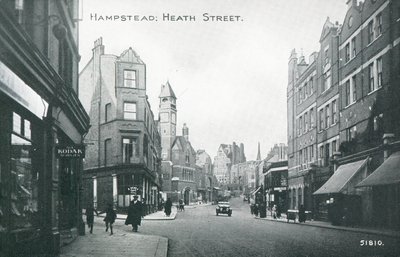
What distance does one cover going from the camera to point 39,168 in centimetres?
1159

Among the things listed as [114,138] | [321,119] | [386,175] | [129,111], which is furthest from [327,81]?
[114,138]

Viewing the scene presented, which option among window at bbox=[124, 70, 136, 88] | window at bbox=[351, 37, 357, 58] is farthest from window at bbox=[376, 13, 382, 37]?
window at bbox=[124, 70, 136, 88]

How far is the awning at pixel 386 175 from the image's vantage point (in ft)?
50.2

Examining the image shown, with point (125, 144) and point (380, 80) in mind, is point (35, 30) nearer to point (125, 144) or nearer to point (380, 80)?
point (380, 80)

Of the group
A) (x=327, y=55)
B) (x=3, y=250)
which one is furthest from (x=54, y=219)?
(x=327, y=55)

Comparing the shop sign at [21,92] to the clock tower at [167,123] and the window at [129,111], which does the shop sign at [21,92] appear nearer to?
the window at [129,111]

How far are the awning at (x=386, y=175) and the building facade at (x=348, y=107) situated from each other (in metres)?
1.00

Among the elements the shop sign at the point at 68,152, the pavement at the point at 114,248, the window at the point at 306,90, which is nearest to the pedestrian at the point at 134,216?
the pavement at the point at 114,248

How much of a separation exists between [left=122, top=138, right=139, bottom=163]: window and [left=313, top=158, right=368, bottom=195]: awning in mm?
18512

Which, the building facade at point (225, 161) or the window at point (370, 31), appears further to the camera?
the building facade at point (225, 161)

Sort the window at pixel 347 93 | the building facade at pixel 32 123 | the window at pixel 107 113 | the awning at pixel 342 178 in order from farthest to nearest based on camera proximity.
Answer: the window at pixel 107 113
the window at pixel 347 93
the awning at pixel 342 178
the building facade at pixel 32 123

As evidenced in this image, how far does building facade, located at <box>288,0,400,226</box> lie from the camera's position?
18750 mm

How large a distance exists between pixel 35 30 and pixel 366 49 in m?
14.6

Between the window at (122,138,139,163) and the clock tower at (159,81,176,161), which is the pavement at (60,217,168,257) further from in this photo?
the clock tower at (159,81,176,161)
